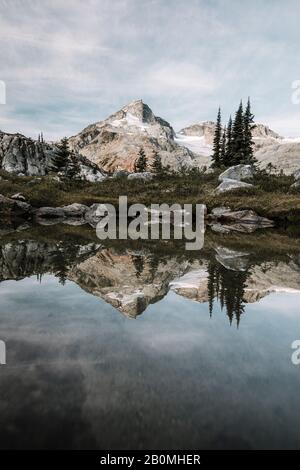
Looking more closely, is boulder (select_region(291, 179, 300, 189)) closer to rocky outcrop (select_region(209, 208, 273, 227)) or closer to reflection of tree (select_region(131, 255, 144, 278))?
rocky outcrop (select_region(209, 208, 273, 227))

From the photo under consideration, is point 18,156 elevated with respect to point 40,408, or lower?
elevated

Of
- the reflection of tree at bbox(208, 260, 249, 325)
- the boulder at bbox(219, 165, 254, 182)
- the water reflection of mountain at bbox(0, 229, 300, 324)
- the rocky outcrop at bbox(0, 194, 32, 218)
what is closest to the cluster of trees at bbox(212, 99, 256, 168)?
the boulder at bbox(219, 165, 254, 182)

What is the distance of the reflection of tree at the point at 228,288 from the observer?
8.04 m

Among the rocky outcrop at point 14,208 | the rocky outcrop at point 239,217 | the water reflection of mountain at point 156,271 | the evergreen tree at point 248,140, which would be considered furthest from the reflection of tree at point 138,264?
the evergreen tree at point 248,140

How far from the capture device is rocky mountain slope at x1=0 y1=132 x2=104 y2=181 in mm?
116500

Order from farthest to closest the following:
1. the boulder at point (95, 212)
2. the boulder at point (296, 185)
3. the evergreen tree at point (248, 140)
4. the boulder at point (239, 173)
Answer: the evergreen tree at point (248, 140)
the boulder at point (239, 173)
the boulder at point (296, 185)
the boulder at point (95, 212)

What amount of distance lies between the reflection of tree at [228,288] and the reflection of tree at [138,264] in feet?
7.74

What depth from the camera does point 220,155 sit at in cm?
8006

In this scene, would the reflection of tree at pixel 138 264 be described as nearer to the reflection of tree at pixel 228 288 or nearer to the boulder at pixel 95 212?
the reflection of tree at pixel 228 288

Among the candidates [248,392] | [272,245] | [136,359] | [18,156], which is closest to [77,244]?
[272,245]

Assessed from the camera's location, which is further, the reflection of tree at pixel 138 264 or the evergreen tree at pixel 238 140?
the evergreen tree at pixel 238 140
